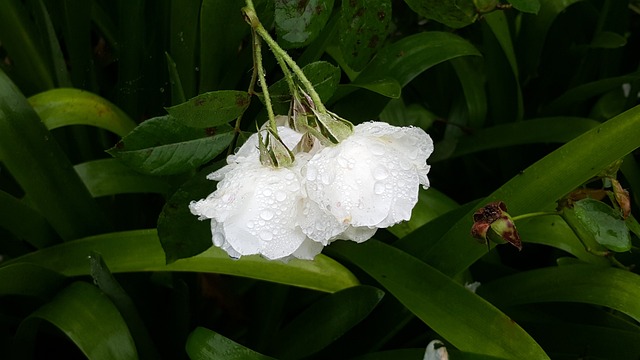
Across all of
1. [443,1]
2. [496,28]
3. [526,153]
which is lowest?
[526,153]

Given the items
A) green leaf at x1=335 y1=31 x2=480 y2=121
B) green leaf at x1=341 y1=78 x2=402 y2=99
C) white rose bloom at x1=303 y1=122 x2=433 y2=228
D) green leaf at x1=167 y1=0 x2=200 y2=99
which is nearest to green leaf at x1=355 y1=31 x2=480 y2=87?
green leaf at x1=335 y1=31 x2=480 y2=121

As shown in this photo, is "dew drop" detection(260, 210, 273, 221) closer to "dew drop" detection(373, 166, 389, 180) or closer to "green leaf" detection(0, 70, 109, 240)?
"dew drop" detection(373, 166, 389, 180)

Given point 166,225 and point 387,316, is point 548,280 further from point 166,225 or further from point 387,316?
point 166,225

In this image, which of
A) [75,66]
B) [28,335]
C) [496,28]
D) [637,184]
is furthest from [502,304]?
[75,66]

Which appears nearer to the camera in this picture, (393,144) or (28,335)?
(393,144)

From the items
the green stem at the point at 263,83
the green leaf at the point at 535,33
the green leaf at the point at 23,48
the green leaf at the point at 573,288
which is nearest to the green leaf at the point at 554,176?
the green leaf at the point at 573,288

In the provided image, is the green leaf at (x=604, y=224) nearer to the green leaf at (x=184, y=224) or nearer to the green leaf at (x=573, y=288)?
the green leaf at (x=573, y=288)

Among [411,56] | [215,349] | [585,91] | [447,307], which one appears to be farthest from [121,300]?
[585,91]
